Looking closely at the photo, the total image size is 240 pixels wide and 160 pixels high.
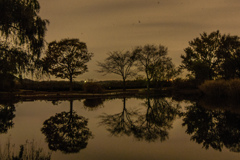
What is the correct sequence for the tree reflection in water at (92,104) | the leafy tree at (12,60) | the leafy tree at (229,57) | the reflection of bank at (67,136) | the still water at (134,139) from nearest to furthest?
the still water at (134,139)
the reflection of bank at (67,136)
the leafy tree at (12,60)
the tree reflection in water at (92,104)
the leafy tree at (229,57)

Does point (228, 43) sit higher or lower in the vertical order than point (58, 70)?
higher

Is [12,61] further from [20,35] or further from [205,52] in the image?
[205,52]

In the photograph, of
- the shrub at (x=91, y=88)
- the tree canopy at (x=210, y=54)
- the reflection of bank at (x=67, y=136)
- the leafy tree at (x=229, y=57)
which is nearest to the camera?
the reflection of bank at (x=67, y=136)

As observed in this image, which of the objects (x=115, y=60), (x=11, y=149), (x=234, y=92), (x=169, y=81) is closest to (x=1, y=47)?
(x=11, y=149)

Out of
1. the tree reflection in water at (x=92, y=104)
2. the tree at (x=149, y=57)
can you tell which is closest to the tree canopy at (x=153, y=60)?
the tree at (x=149, y=57)

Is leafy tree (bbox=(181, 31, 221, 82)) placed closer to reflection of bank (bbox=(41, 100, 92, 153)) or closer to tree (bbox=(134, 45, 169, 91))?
tree (bbox=(134, 45, 169, 91))

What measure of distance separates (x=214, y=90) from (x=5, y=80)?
20.5 metres

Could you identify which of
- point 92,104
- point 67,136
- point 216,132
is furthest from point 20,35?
point 92,104

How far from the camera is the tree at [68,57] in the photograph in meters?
31.8

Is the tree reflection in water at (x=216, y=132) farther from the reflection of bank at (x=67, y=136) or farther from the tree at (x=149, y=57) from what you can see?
the tree at (x=149, y=57)

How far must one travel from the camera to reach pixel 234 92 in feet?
63.4

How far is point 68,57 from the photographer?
105 feet

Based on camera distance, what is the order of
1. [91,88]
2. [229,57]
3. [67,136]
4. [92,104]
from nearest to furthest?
[67,136]
[92,104]
[91,88]
[229,57]

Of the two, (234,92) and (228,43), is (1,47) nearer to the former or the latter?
(234,92)
